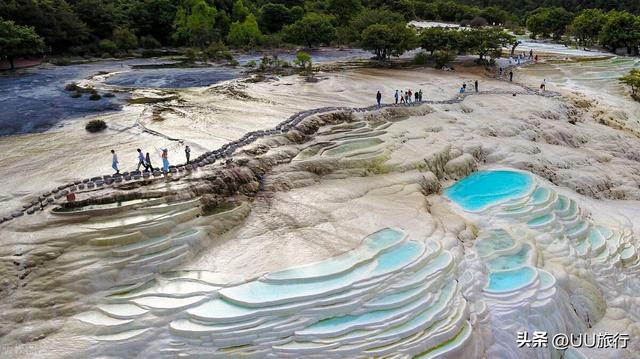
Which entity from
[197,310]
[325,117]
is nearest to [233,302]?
[197,310]

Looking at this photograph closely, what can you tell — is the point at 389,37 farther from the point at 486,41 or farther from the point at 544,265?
the point at 544,265

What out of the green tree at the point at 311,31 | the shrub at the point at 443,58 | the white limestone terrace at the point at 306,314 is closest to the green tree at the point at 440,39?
the shrub at the point at 443,58

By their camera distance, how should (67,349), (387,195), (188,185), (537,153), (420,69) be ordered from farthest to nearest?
(420,69) → (537,153) → (387,195) → (188,185) → (67,349)

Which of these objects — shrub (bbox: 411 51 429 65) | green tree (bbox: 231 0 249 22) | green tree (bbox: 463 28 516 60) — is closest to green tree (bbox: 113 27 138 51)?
green tree (bbox: 231 0 249 22)

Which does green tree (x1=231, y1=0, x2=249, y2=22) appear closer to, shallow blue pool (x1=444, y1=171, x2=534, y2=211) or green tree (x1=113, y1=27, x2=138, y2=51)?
green tree (x1=113, y1=27, x2=138, y2=51)

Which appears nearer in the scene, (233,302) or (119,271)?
(233,302)

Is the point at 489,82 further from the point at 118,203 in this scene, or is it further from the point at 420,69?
the point at 118,203
